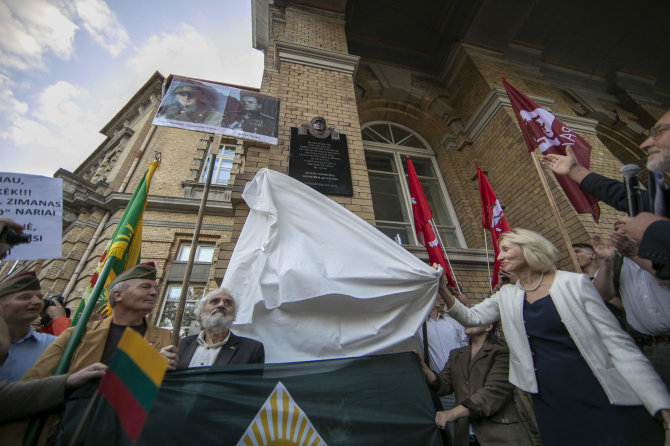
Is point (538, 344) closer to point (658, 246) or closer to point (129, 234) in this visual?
point (658, 246)

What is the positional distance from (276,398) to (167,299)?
9.42 meters

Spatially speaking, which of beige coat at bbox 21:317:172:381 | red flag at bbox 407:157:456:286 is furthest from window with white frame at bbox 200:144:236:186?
beige coat at bbox 21:317:172:381

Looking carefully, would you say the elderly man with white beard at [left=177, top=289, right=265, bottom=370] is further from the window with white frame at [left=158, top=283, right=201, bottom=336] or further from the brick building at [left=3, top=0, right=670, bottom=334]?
the window with white frame at [left=158, top=283, right=201, bottom=336]

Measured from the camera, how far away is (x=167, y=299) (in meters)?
9.28

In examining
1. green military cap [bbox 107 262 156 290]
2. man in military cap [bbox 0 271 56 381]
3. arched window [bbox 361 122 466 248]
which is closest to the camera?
man in military cap [bbox 0 271 56 381]

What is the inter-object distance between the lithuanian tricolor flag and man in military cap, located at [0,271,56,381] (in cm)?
118

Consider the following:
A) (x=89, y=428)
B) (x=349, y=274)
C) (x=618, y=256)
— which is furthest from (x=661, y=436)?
(x=89, y=428)

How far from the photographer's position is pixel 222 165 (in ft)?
40.3

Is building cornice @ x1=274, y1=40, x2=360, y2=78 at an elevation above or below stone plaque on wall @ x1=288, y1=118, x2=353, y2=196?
above

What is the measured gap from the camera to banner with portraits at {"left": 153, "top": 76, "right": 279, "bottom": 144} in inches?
115

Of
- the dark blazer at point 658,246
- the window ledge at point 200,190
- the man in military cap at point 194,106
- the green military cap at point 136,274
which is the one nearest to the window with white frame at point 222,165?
the window ledge at point 200,190

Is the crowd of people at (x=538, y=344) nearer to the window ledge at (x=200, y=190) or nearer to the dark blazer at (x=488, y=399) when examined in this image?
the dark blazer at (x=488, y=399)

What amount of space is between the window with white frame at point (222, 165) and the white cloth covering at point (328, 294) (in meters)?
10.7

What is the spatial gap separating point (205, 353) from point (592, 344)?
2417mm
